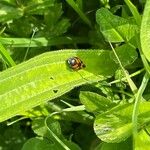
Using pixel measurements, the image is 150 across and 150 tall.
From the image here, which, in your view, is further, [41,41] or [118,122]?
[41,41]

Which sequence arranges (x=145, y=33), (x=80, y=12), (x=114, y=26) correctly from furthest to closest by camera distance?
(x=80, y=12), (x=114, y=26), (x=145, y=33)

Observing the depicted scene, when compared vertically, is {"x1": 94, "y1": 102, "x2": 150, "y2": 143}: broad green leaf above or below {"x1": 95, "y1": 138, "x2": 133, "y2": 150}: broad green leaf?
above

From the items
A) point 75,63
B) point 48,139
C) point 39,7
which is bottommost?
point 48,139

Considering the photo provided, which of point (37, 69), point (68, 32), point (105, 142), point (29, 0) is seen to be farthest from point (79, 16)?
point (105, 142)

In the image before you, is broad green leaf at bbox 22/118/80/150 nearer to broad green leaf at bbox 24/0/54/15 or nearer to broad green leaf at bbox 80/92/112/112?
broad green leaf at bbox 80/92/112/112

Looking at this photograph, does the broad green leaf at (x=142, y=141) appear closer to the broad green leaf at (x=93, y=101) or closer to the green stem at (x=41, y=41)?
the broad green leaf at (x=93, y=101)

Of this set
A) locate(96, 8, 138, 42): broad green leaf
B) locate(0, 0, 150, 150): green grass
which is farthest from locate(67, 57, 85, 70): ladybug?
locate(96, 8, 138, 42): broad green leaf

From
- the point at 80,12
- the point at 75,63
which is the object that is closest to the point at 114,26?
the point at 75,63

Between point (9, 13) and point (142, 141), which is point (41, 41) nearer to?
point (9, 13)
